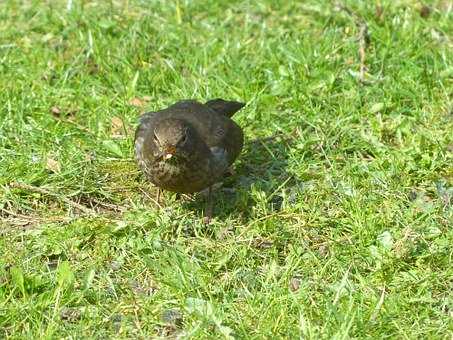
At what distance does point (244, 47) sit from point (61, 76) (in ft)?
4.90

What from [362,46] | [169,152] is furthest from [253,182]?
[362,46]

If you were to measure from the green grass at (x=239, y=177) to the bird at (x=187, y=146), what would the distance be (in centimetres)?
24

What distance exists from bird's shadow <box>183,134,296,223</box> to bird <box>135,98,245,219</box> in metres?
0.12

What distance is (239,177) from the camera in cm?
649

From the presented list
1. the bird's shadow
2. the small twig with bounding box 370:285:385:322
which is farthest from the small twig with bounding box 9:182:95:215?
the small twig with bounding box 370:285:385:322

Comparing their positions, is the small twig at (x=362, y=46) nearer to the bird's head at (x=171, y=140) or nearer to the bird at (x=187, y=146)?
the bird at (x=187, y=146)

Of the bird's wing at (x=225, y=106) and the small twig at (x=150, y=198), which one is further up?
the bird's wing at (x=225, y=106)

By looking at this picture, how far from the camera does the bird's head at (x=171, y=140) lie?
18.4 feet

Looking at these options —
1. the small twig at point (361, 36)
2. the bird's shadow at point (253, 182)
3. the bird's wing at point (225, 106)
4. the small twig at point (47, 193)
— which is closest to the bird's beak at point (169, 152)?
the bird's shadow at point (253, 182)

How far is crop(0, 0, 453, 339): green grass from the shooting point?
496 cm

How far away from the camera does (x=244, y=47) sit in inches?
309

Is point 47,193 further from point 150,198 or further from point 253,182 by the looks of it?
point 253,182

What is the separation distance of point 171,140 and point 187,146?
0.14 metres

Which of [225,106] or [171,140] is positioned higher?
[171,140]
